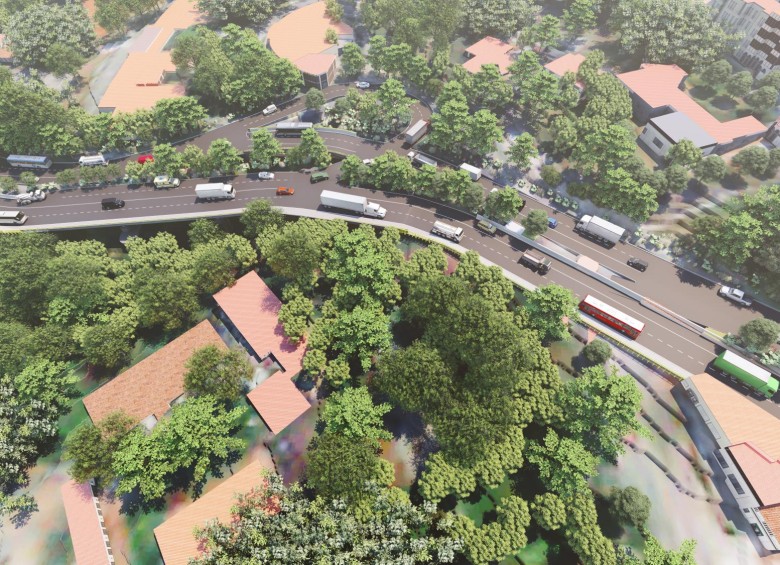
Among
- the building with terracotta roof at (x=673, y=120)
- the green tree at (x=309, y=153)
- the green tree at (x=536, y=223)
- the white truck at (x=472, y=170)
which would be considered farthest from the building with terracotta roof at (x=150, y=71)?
the building with terracotta roof at (x=673, y=120)

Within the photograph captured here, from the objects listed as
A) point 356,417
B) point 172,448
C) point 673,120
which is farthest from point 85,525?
point 673,120

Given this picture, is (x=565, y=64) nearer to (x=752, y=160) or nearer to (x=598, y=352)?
(x=752, y=160)

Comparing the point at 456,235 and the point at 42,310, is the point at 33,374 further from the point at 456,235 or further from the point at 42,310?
the point at 456,235

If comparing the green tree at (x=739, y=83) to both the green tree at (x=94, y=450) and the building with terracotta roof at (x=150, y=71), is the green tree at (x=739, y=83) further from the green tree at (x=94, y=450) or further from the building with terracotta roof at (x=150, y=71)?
the green tree at (x=94, y=450)

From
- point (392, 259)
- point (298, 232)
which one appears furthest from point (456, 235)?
point (298, 232)

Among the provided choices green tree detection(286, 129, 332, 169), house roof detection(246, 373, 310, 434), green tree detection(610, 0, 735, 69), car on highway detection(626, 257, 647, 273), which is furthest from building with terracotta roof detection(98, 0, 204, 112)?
green tree detection(610, 0, 735, 69)

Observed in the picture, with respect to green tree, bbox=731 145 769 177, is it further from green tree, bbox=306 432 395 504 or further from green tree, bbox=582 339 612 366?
green tree, bbox=306 432 395 504
